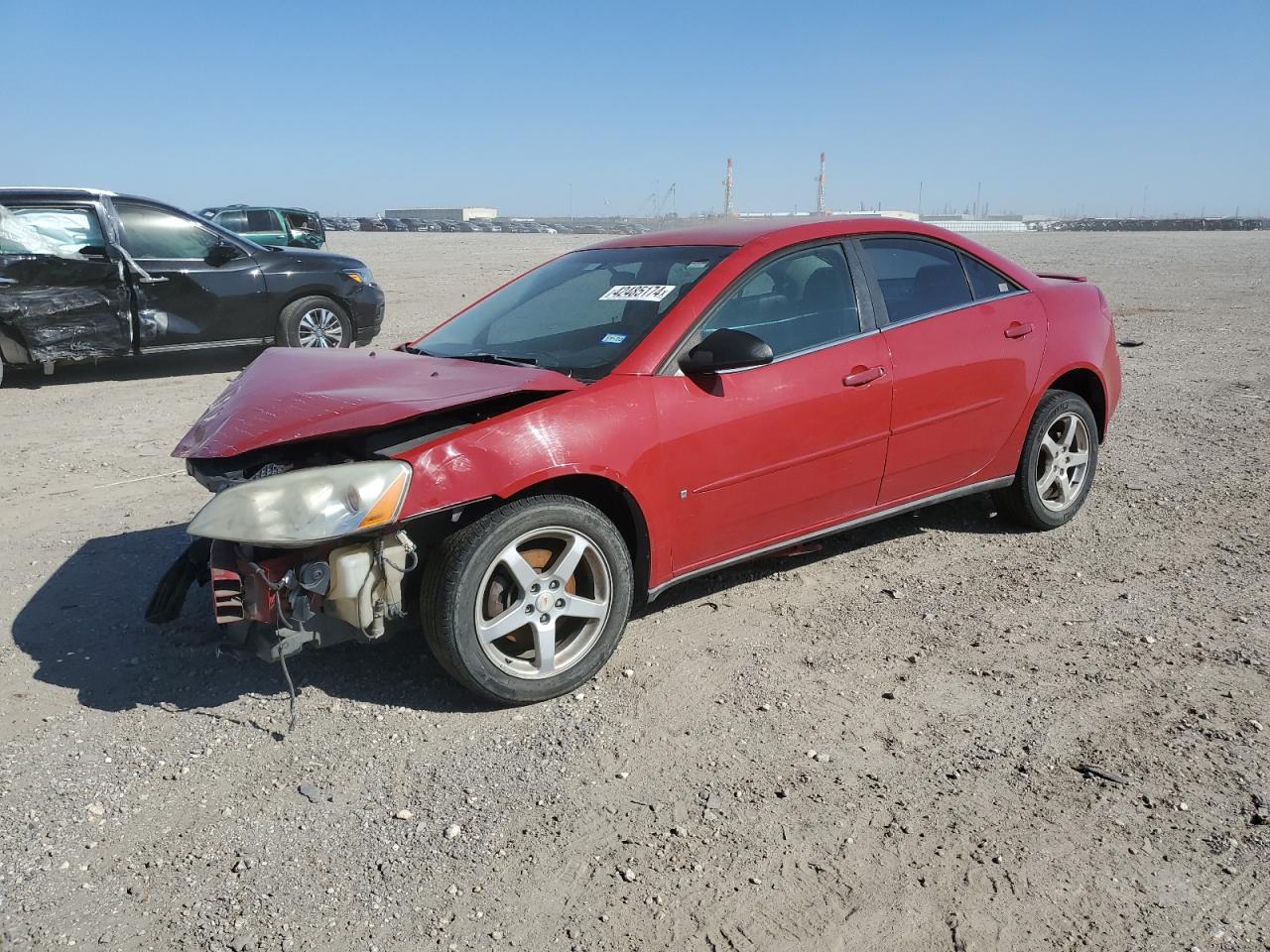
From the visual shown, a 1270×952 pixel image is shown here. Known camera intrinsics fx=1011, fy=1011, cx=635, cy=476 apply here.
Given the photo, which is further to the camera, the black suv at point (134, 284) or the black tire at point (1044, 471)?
the black suv at point (134, 284)

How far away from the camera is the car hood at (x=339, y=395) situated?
3322mm

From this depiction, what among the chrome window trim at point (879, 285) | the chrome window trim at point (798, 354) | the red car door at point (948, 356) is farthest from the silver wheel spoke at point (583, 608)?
the chrome window trim at point (879, 285)

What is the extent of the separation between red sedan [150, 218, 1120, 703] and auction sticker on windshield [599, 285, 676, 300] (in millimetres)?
12

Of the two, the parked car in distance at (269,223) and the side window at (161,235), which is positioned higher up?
the side window at (161,235)

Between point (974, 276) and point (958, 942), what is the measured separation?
3.32m

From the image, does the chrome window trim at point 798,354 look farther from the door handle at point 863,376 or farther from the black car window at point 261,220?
the black car window at point 261,220

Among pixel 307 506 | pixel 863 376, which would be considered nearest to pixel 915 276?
pixel 863 376

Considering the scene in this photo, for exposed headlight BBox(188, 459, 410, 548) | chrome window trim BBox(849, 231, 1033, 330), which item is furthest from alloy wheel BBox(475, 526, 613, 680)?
chrome window trim BBox(849, 231, 1033, 330)

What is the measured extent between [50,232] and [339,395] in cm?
732

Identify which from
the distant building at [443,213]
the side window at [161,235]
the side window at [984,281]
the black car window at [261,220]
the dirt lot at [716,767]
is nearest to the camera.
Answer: the dirt lot at [716,767]

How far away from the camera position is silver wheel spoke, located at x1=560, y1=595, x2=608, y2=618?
3.56 meters

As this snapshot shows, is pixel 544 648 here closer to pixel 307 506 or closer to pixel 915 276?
pixel 307 506

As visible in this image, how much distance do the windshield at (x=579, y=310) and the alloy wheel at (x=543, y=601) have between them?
0.67 m

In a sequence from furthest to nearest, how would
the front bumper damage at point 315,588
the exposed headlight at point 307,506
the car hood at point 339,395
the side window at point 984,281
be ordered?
the side window at point 984,281 < the car hood at point 339,395 < the front bumper damage at point 315,588 < the exposed headlight at point 307,506
